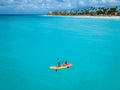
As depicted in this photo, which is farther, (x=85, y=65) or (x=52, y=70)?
(x=85, y=65)

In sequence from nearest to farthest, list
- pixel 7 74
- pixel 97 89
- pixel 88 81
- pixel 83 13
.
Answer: pixel 97 89, pixel 88 81, pixel 7 74, pixel 83 13

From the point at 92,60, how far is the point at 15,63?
5877mm

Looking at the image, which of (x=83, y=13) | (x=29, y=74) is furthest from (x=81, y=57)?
(x=83, y=13)

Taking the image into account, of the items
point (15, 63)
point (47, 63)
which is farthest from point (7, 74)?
point (47, 63)

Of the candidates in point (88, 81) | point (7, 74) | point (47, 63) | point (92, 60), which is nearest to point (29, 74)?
point (7, 74)

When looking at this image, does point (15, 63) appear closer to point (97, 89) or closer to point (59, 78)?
point (59, 78)

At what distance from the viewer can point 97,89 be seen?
1152 centimetres

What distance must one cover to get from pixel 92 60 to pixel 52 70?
4.16m

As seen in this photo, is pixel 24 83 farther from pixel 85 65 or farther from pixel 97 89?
pixel 85 65

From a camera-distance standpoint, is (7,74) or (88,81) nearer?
(88,81)

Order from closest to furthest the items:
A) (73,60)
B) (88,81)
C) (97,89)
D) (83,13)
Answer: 1. (97,89)
2. (88,81)
3. (73,60)
4. (83,13)

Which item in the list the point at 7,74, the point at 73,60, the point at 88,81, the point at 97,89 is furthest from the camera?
the point at 73,60

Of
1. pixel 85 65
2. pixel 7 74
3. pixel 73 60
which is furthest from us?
pixel 73 60

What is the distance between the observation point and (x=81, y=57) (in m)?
18.0
